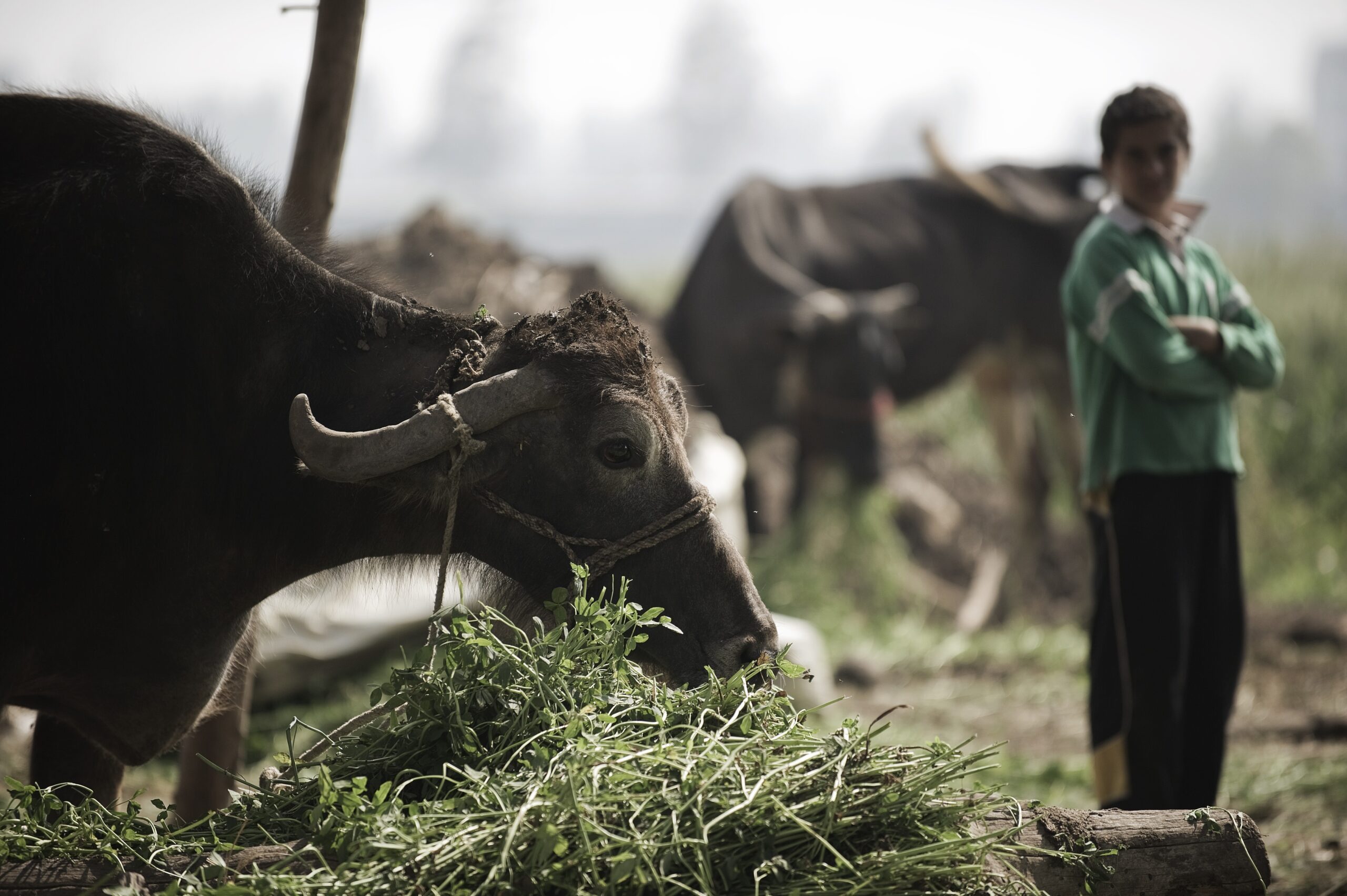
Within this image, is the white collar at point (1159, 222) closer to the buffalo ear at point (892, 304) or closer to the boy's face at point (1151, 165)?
the boy's face at point (1151, 165)

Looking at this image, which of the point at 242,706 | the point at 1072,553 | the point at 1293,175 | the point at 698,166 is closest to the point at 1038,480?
the point at 1072,553

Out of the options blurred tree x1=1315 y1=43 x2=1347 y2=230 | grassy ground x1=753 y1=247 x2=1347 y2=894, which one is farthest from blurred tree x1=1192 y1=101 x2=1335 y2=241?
grassy ground x1=753 y1=247 x2=1347 y2=894

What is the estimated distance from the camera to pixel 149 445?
284 cm

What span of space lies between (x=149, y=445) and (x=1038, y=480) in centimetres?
885

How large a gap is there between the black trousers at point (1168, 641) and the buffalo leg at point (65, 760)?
3.26 metres

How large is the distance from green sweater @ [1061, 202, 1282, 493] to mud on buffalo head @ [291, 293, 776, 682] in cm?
174

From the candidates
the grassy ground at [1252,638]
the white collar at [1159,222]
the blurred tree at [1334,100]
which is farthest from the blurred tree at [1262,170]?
the white collar at [1159,222]

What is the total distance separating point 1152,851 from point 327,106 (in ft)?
11.7

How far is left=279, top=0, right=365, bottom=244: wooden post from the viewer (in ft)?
13.6

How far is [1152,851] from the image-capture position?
235cm

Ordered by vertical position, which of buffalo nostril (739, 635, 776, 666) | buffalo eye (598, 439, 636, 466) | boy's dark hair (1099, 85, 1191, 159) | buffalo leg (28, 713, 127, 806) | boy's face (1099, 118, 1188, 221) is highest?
boy's dark hair (1099, 85, 1191, 159)

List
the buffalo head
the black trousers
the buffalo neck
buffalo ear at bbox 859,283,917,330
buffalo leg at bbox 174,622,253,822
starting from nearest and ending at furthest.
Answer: the buffalo neck, the black trousers, buffalo leg at bbox 174,622,253,822, the buffalo head, buffalo ear at bbox 859,283,917,330

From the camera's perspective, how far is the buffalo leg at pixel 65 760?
3303 mm

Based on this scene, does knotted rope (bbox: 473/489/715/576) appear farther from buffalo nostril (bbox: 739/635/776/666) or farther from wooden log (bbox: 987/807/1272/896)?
wooden log (bbox: 987/807/1272/896)
